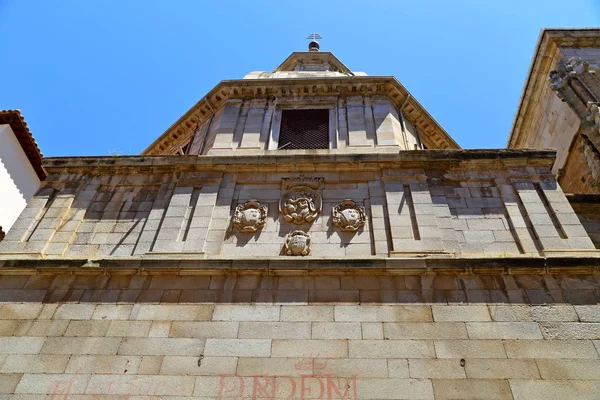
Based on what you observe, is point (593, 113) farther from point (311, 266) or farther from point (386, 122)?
point (311, 266)

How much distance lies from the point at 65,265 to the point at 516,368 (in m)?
7.38

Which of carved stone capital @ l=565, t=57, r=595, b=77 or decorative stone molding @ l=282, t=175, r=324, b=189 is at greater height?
carved stone capital @ l=565, t=57, r=595, b=77

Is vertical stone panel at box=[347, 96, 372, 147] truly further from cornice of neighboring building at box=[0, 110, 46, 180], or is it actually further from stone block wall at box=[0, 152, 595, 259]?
cornice of neighboring building at box=[0, 110, 46, 180]

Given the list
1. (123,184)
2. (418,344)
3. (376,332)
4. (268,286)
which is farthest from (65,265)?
(418,344)

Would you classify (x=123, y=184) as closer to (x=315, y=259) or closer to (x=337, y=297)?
(x=315, y=259)

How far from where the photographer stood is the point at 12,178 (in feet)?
55.2

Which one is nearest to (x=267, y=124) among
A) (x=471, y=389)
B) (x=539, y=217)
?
(x=539, y=217)

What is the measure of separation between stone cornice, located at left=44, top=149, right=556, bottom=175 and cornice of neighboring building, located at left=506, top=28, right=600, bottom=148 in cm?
877

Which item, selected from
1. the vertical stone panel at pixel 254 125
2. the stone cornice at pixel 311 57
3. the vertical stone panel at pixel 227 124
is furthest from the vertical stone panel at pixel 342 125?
the stone cornice at pixel 311 57

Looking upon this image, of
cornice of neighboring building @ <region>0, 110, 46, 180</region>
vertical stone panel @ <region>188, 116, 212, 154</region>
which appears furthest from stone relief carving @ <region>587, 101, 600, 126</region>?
cornice of neighboring building @ <region>0, 110, 46, 180</region>

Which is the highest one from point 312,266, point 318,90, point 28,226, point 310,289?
point 318,90

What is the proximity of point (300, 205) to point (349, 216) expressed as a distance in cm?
100

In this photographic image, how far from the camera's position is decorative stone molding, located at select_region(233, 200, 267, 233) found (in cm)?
830

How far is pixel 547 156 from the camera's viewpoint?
9.01 metres
